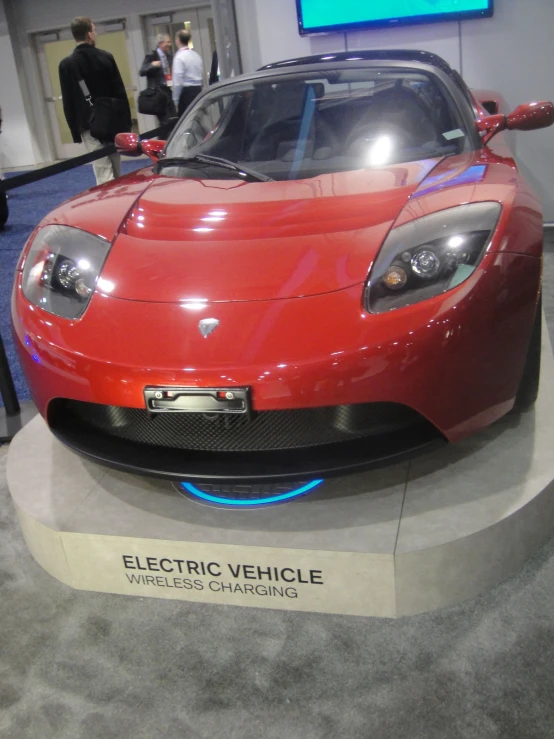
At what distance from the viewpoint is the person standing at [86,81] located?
4852 mm

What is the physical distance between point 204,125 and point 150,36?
957 cm

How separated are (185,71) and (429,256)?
246 inches

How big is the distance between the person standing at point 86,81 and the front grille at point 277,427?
145 inches

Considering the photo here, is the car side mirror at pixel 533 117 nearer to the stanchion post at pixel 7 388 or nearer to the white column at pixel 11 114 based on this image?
the stanchion post at pixel 7 388

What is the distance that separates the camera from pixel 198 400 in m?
1.42

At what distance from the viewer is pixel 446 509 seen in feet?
5.16

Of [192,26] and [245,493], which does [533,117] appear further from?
[192,26]

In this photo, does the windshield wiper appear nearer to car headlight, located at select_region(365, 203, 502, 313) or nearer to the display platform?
car headlight, located at select_region(365, 203, 502, 313)

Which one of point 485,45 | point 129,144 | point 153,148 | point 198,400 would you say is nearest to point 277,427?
point 198,400

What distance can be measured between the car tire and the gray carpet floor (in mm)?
406

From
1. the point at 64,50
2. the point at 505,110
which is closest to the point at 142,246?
the point at 505,110

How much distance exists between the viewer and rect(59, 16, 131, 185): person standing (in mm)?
4852

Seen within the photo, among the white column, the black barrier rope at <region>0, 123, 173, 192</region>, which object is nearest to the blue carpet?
the black barrier rope at <region>0, 123, 173, 192</region>

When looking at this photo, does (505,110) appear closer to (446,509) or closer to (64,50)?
(446,509)
